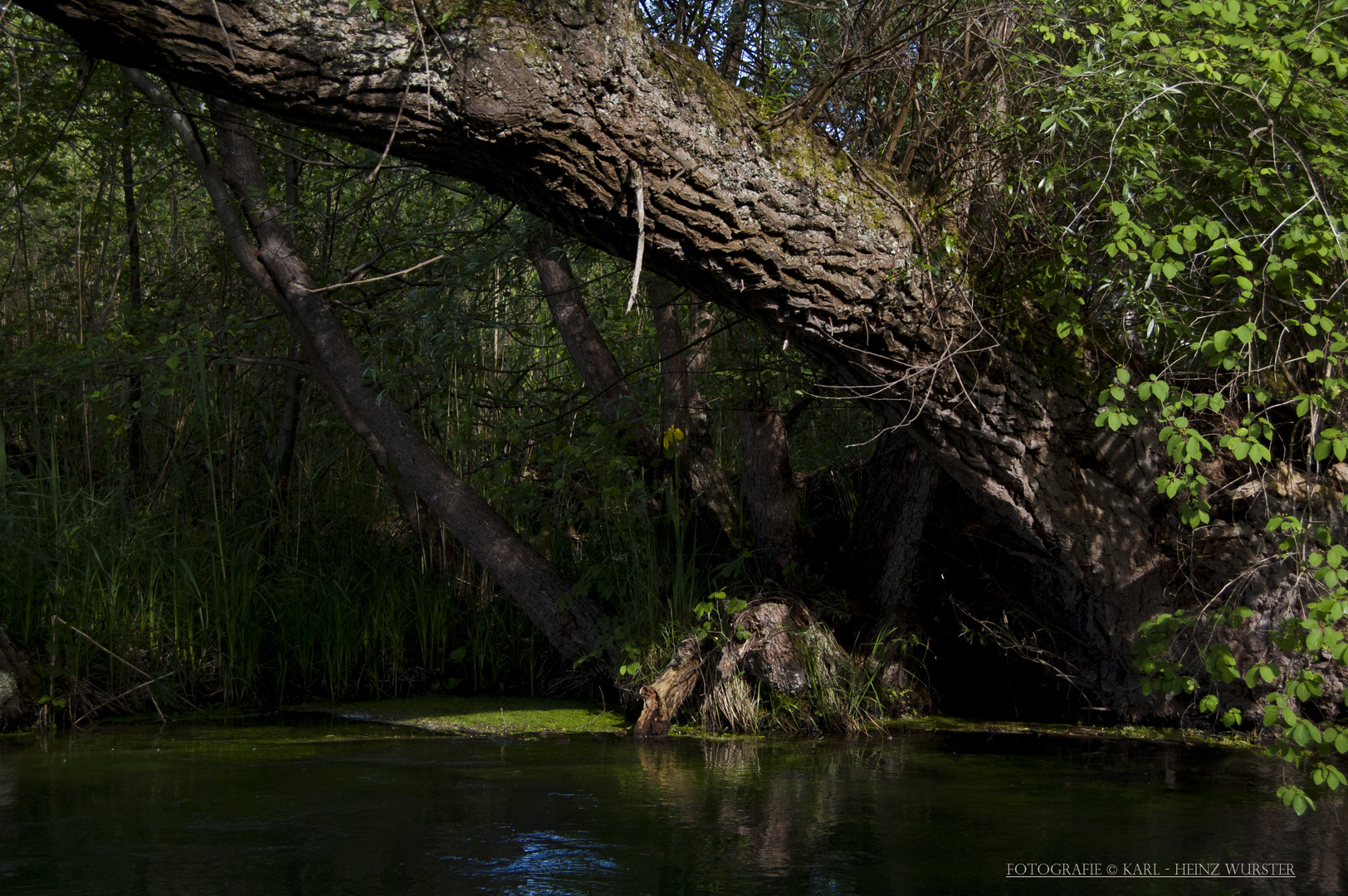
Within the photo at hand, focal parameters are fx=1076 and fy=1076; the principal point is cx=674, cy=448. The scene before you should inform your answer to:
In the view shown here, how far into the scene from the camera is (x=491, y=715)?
4.48 meters

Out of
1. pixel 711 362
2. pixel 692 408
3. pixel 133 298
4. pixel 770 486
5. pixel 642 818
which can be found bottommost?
pixel 642 818

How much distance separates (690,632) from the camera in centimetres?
430

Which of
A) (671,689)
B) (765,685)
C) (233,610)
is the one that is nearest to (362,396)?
(233,610)

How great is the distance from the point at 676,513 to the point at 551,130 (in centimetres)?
217

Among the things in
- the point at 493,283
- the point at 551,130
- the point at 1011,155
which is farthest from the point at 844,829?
the point at 493,283

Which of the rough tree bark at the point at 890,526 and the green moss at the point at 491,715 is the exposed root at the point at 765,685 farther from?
the rough tree bark at the point at 890,526

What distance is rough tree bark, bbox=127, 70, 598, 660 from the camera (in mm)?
4699

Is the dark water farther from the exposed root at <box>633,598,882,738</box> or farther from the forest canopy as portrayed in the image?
the forest canopy

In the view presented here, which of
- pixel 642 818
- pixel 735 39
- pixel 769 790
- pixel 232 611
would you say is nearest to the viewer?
pixel 642 818

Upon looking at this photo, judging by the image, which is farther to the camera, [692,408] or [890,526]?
[692,408]

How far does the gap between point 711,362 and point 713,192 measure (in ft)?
6.93

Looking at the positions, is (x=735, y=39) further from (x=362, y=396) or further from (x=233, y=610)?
(x=233, y=610)

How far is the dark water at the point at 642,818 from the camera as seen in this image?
232 cm

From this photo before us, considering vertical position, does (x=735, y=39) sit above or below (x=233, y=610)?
above
